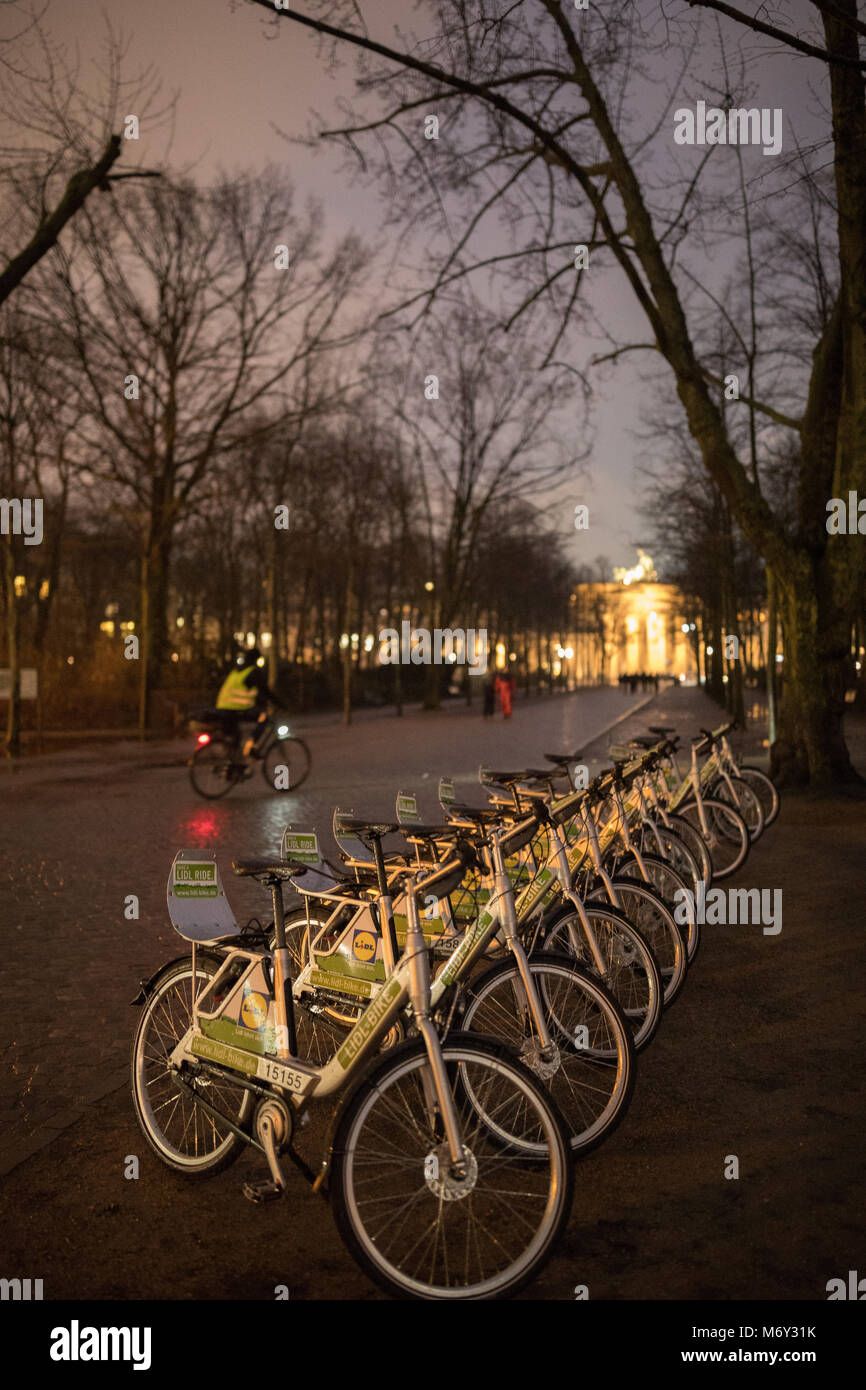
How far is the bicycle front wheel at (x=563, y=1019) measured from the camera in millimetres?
4195

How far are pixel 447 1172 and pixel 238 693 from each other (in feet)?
43.1

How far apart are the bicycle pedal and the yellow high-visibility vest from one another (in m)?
12.7

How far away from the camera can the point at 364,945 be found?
4867mm

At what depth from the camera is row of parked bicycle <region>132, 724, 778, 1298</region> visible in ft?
11.0

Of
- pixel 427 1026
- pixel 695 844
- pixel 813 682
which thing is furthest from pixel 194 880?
pixel 813 682

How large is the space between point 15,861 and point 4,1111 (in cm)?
655

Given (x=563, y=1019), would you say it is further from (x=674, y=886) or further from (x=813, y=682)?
(x=813, y=682)

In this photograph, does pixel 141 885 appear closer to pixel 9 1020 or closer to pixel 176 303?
pixel 9 1020

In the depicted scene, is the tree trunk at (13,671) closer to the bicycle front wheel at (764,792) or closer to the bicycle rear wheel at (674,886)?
the bicycle front wheel at (764,792)

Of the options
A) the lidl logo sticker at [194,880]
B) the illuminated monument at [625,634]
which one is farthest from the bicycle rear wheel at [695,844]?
the illuminated monument at [625,634]

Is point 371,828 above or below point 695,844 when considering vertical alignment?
above

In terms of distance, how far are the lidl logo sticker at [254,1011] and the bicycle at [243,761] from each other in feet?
39.6

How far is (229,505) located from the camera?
128 feet
